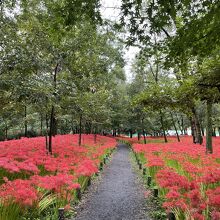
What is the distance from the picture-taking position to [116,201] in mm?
10695

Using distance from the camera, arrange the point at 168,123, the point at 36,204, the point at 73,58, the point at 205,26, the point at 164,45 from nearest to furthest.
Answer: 1. the point at 205,26
2. the point at 36,204
3. the point at 164,45
4. the point at 73,58
5. the point at 168,123

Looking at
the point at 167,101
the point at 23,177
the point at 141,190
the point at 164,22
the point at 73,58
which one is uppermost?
the point at 73,58

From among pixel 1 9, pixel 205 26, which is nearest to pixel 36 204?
pixel 205 26

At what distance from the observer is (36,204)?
7770mm

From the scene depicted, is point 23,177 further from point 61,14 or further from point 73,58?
point 73,58

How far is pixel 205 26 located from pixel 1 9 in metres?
12.8

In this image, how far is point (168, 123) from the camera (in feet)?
200

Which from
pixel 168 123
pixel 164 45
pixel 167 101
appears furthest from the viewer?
pixel 168 123

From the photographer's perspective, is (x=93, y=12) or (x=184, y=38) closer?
(x=93, y=12)

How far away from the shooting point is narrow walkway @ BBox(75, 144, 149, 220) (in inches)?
356

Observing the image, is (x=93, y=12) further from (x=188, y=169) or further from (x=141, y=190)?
(x=141, y=190)

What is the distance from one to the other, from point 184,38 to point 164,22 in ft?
3.03

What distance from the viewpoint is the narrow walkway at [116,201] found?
9.04 metres

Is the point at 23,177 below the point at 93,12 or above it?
below
